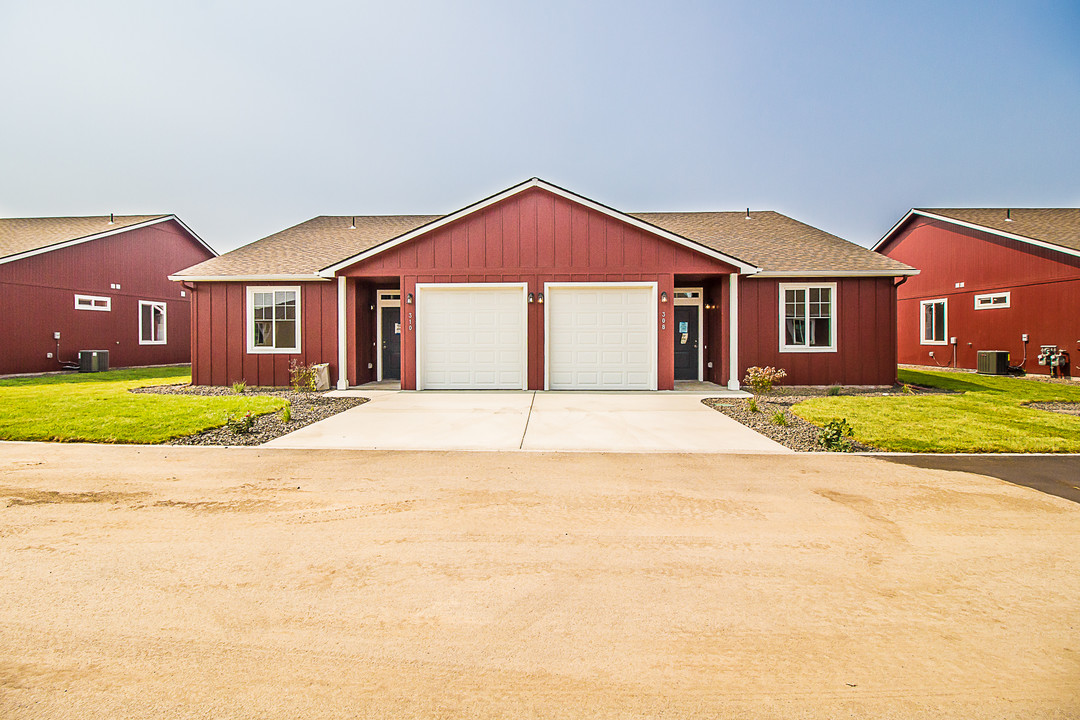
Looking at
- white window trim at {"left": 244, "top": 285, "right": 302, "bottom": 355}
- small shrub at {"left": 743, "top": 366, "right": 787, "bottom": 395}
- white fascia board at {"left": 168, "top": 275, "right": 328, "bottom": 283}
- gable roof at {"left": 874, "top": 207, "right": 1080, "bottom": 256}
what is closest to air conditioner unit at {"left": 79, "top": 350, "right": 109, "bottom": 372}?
white fascia board at {"left": 168, "top": 275, "right": 328, "bottom": 283}

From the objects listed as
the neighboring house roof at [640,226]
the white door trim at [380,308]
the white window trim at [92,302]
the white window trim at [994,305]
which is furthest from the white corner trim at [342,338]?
the white window trim at [994,305]

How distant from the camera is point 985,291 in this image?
59.0 ft

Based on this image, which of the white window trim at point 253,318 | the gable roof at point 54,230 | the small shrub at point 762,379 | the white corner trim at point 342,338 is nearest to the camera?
the small shrub at point 762,379

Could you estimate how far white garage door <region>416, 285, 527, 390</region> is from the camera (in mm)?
13234

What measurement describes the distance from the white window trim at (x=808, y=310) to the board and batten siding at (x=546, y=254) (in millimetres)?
2172

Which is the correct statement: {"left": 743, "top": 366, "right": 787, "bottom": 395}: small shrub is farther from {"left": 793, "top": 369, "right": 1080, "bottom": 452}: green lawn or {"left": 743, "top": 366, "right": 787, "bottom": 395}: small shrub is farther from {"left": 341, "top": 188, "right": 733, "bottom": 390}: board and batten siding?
{"left": 341, "top": 188, "right": 733, "bottom": 390}: board and batten siding

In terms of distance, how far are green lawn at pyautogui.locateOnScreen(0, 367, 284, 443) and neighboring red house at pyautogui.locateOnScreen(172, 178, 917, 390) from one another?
2.85 m

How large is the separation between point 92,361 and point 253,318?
30.4ft

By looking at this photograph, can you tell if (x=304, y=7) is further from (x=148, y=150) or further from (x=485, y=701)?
(x=485, y=701)

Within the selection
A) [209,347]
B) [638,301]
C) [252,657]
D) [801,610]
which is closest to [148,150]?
[209,347]

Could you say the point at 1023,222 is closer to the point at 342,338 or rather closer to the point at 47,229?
the point at 342,338

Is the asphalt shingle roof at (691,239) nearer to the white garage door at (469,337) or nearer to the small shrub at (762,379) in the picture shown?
the small shrub at (762,379)

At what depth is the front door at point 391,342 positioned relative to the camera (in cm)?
1547

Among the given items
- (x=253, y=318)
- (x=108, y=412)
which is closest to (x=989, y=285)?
(x=253, y=318)
